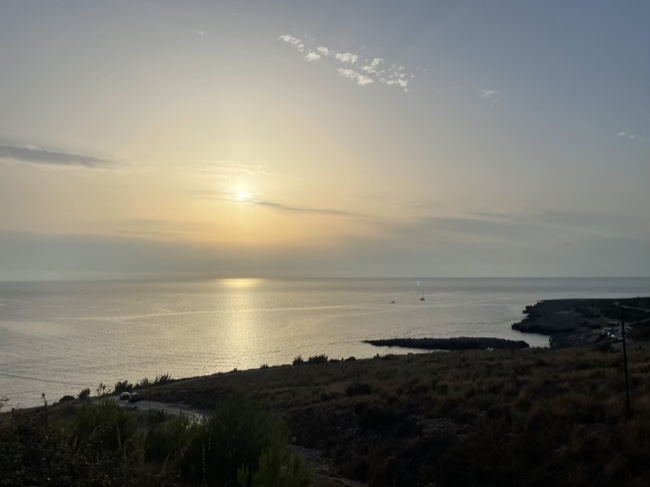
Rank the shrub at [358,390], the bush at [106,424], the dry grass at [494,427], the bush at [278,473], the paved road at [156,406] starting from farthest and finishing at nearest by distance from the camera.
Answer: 1. the paved road at [156,406]
2. the shrub at [358,390]
3. the bush at [106,424]
4. the dry grass at [494,427]
5. the bush at [278,473]

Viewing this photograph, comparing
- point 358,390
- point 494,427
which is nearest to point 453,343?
point 358,390

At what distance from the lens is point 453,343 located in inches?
2928

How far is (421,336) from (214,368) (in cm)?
3986

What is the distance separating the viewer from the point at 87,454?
886 centimetres

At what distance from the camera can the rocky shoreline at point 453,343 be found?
70.2 metres

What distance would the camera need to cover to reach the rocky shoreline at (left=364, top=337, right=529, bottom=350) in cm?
7019

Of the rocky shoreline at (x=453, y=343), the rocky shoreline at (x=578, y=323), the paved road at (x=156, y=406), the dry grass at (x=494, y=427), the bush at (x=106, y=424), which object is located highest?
the bush at (x=106, y=424)

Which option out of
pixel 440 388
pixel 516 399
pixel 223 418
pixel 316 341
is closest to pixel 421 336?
pixel 316 341

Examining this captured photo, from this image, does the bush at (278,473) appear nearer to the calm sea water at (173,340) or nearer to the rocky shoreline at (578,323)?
the calm sea water at (173,340)

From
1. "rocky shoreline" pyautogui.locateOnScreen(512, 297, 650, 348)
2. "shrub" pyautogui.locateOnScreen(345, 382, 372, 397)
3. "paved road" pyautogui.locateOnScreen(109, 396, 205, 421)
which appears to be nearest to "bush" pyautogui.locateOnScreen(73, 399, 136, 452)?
"shrub" pyautogui.locateOnScreen(345, 382, 372, 397)

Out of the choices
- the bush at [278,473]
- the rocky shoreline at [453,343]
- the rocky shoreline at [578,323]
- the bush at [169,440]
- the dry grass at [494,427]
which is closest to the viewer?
the bush at [278,473]

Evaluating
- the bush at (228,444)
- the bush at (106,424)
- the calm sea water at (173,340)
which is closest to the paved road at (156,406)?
the calm sea water at (173,340)

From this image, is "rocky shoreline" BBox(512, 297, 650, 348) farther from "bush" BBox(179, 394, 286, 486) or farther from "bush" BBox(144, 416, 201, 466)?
"bush" BBox(144, 416, 201, 466)

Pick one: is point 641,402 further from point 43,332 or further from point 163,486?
point 43,332
